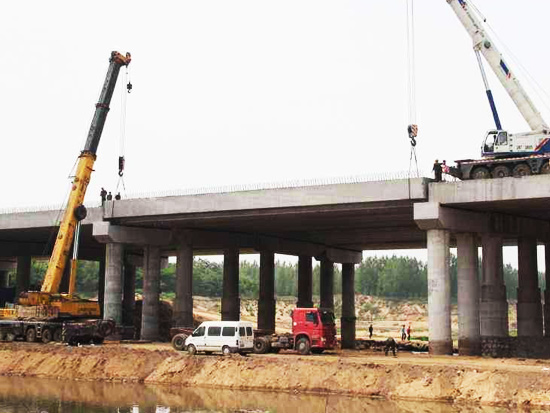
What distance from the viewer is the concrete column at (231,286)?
2899 inches

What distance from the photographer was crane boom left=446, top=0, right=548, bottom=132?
51.9 m

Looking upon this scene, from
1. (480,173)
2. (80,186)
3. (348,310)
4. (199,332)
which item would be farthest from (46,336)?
(348,310)

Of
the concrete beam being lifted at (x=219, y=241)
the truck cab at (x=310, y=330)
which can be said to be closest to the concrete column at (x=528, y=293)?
the truck cab at (x=310, y=330)

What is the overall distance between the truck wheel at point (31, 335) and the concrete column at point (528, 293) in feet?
115

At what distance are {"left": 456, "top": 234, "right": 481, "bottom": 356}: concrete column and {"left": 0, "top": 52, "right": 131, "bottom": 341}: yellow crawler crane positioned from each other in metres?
24.1

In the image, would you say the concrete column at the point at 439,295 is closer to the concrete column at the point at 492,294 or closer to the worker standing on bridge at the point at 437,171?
the worker standing on bridge at the point at 437,171

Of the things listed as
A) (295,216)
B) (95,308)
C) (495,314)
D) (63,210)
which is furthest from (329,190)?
(63,210)

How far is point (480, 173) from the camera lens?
163 ft

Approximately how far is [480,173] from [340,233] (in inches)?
1047

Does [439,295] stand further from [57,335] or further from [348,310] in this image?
[348,310]

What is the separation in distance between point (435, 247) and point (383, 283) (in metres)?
151

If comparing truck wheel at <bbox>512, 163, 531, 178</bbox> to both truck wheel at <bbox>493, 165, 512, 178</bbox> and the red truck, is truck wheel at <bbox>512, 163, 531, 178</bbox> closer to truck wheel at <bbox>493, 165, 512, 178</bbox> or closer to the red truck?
truck wheel at <bbox>493, 165, 512, 178</bbox>

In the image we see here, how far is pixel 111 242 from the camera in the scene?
208 ft

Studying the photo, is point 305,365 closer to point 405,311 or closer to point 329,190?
point 329,190
